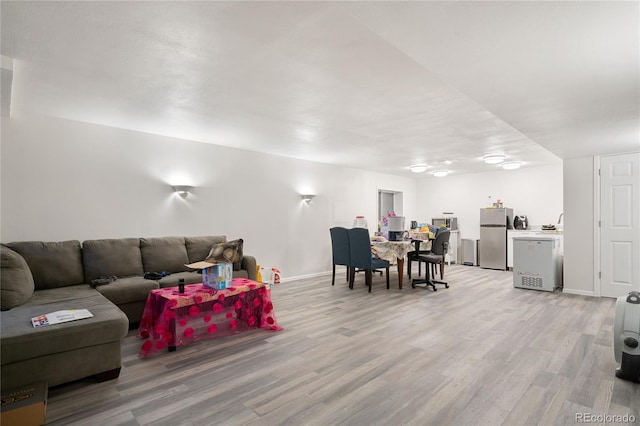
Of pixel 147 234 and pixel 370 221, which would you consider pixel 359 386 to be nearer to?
pixel 147 234

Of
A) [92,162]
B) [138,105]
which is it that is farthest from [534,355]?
[92,162]

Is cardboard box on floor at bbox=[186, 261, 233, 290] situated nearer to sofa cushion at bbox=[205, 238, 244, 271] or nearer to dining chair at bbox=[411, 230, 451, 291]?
sofa cushion at bbox=[205, 238, 244, 271]

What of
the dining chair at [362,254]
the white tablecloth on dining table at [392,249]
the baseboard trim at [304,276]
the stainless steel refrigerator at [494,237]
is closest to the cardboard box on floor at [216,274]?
the dining chair at [362,254]

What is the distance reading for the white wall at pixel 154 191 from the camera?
369 centimetres

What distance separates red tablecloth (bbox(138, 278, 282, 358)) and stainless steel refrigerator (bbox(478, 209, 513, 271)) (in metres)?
6.07

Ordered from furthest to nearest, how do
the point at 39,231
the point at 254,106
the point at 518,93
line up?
1. the point at 39,231
2. the point at 254,106
3. the point at 518,93

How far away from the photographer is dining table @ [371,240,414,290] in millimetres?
5340

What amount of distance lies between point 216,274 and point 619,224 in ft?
18.8

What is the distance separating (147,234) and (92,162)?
1131 mm

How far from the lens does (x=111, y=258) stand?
12.8ft

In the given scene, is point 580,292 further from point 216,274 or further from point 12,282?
point 12,282

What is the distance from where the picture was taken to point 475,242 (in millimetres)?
8133

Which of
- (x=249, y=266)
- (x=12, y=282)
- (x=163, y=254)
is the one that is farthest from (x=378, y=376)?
(x=163, y=254)

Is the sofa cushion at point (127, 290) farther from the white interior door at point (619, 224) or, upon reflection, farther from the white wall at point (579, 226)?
the white interior door at point (619, 224)
